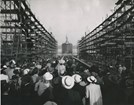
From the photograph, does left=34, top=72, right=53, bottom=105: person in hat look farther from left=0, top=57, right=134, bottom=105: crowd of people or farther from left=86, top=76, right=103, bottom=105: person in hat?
left=86, top=76, right=103, bottom=105: person in hat

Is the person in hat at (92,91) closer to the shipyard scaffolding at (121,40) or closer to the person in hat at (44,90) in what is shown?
the person in hat at (44,90)

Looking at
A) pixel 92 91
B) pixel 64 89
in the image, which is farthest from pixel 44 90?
pixel 92 91

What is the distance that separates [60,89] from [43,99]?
0.87 metres

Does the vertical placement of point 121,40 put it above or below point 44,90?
above

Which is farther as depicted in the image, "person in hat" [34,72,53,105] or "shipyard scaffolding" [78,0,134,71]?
"shipyard scaffolding" [78,0,134,71]

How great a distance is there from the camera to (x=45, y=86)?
498cm

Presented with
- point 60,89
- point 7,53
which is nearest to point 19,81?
point 60,89

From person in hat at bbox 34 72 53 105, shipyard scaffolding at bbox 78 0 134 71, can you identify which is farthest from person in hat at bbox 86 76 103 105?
shipyard scaffolding at bbox 78 0 134 71

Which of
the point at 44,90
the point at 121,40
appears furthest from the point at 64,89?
the point at 121,40

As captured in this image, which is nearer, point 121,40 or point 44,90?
point 44,90

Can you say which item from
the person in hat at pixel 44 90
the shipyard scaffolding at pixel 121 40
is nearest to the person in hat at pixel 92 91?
the person in hat at pixel 44 90

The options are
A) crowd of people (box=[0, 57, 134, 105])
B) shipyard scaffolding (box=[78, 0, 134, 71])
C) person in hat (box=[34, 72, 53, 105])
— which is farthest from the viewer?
shipyard scaffolding (box=[78, 0, 134, 71])

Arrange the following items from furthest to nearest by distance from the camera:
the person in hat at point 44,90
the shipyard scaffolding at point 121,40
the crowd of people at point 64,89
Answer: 1. the shipyard scaffolding at point 121,40
2. the crowd of people at point 64,89
3. the person in hat at point 44,90

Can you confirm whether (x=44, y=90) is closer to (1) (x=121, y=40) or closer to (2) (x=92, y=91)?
(2) (x=92, y=91)
